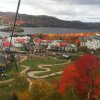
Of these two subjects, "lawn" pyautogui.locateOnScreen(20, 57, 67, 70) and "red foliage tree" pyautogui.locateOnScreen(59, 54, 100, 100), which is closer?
"red foliage tree" pyautogui.locateOnScreen(59, 54, 100, 100)

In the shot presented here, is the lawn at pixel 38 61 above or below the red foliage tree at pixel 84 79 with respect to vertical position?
below

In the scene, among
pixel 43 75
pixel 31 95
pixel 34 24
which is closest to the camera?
pixel 31 95

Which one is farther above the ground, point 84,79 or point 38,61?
point 84,79

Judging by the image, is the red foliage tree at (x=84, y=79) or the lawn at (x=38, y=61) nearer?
the red foliage tree at (x=84, y=79)

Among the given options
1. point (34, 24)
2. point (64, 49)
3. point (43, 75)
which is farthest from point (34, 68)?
point (34, 24)

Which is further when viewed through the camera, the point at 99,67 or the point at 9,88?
the point at 9,88

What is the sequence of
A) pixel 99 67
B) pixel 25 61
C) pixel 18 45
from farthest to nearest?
pixel 18 45, pixel 25 61, pixel 99 67

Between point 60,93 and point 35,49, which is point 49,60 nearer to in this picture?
point 35,49

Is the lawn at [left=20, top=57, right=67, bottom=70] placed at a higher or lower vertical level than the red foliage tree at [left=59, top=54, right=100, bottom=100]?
lower

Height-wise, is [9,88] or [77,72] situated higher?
[77,72]

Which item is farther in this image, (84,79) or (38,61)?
(38,61)
